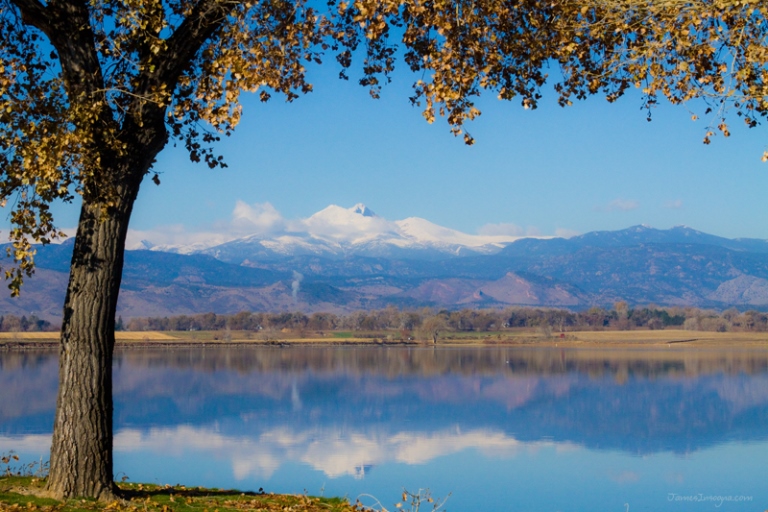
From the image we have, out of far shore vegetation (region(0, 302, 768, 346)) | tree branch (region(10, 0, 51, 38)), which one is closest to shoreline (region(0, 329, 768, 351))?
far shore vegetation (region(0, 302, 768, 346))

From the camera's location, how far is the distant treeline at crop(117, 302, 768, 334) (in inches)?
5625

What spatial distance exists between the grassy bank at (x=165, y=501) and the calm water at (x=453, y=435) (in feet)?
13.1

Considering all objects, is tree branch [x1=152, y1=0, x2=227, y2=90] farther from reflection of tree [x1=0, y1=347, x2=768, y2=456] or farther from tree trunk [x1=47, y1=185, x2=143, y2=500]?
reflection of tree [x1=0, y1=347, x2=768, y2=456]

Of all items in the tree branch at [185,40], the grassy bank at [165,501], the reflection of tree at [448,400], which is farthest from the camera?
the reflection of tree at [448,400]

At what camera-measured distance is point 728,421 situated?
31.1 m

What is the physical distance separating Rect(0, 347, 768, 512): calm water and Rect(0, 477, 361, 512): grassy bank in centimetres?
399

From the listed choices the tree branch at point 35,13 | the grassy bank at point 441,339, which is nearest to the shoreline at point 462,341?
the grassy bank at point 441,339

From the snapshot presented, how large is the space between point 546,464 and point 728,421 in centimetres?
1224

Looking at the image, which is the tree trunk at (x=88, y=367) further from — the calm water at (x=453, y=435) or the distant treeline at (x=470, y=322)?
the distant treeline at (x=470, y=322)

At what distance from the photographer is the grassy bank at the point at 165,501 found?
8242mm

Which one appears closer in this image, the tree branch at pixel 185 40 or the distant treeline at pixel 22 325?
the tree branch at pixel 185 40

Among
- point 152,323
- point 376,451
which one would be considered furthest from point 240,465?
point 152,323

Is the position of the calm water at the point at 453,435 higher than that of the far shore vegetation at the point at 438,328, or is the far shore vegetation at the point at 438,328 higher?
the far shore vegetation at the point at 438,328

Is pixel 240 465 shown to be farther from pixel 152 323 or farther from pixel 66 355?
pixel 152 323
